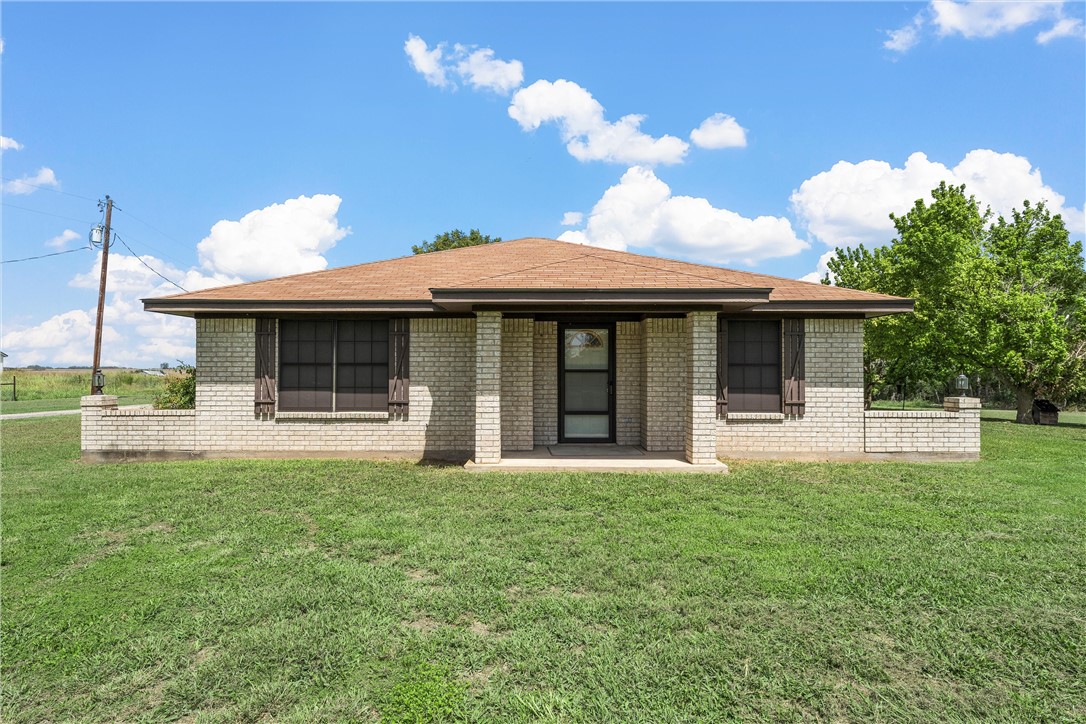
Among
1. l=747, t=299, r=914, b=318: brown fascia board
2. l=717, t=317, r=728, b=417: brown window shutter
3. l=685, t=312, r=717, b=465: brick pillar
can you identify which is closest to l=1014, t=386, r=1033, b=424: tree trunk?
l=747, t=299, r=914, b=318: brown fascia board

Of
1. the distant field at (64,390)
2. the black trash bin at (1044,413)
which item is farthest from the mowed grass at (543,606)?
the distant field at (64,390)

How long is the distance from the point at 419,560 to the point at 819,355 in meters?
8.08

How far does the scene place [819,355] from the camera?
9688mm

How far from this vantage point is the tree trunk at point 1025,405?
805 inches

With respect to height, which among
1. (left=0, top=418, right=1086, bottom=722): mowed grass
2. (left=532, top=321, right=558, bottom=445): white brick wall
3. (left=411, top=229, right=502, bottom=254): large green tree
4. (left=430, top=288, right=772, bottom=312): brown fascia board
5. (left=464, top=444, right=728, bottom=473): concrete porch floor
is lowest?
(left=0, top=418, right=1086, bottom=722): mowed grass

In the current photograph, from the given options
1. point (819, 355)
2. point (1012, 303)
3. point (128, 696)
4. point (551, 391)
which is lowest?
point (128, 696)

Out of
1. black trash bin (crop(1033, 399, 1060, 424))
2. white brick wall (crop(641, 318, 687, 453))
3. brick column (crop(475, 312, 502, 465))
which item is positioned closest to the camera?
brick column (crop(475, 312, 502, 465))

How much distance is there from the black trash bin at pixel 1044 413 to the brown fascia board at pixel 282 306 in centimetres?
2277

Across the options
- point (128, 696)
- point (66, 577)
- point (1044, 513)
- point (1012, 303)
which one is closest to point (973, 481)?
point (1044, 513)

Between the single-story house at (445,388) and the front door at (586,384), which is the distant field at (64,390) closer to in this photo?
the single-story house at (445,388)

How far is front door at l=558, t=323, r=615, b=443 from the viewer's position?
10359 millimetres

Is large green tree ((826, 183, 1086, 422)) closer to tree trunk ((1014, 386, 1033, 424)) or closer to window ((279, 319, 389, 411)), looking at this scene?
tree trunk ((1014, 386, 1033, 424))

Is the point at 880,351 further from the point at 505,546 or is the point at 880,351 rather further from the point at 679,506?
the point at 505,546

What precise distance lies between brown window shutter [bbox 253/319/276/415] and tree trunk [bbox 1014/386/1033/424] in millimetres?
25177
